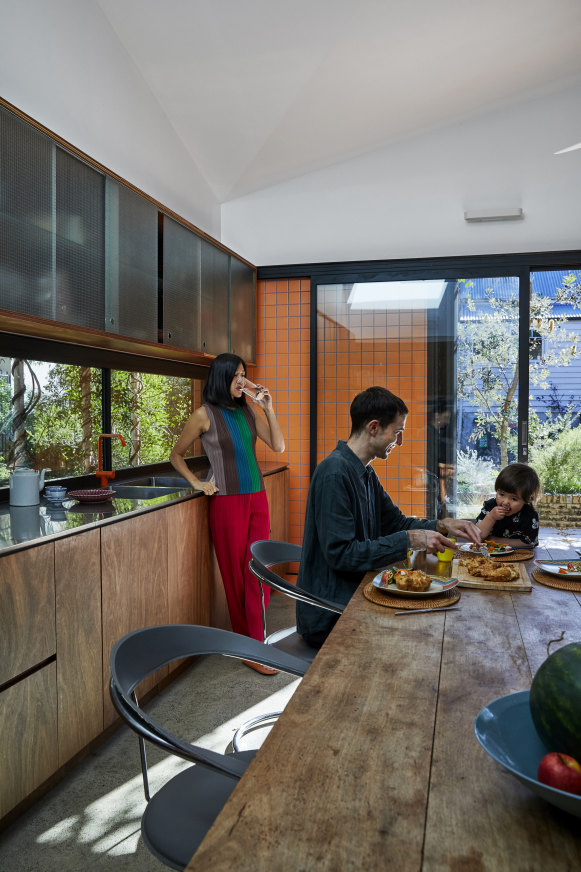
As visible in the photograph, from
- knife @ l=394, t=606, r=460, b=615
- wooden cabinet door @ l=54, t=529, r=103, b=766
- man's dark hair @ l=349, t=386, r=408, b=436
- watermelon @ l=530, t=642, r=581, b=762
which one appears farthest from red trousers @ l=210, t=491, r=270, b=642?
watermelon @ l=530, t=642, r=581, b=762

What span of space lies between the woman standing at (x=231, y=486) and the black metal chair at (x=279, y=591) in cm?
83

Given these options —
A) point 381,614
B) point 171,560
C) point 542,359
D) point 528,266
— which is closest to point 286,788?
point 381,614

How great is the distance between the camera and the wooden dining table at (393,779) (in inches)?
30.1

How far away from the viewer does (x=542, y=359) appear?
23.3 ft

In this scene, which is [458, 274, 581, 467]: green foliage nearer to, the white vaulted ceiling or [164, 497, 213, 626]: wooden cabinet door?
the white vaulted ceiling

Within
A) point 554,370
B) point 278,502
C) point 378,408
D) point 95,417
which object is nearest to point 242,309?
point 278,502

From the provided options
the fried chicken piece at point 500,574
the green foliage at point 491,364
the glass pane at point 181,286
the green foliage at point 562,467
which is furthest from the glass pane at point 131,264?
the green foliage at point 562,467

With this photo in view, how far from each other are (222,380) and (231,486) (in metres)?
0.56

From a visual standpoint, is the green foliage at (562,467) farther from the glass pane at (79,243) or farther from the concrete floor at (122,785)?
the glass pane at (79,243)

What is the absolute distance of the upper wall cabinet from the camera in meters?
2.41

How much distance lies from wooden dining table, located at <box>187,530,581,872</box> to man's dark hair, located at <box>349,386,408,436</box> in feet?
3.22

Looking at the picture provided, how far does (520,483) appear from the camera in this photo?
2920 millimetres

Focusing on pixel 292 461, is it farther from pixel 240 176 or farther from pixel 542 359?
pixel 542 359

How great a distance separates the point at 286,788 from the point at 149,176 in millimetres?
3740
